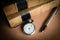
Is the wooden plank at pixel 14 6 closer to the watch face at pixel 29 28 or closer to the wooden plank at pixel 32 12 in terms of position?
the wooden plank at pixel 32 12

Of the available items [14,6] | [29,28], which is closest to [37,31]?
[29,28]

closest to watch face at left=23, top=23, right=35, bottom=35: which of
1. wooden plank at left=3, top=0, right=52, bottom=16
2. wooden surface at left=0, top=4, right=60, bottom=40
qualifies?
wooden surface at left=0, top=4, right=60, bottom=40

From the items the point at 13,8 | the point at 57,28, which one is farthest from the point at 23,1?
the point at 57,28

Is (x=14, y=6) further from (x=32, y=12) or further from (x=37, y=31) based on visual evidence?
(x=37, y=31)

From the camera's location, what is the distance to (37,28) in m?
1.14

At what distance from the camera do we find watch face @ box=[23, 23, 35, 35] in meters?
1.11

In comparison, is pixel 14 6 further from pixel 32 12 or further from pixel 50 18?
pixel 50 18

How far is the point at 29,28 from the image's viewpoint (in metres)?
1.12

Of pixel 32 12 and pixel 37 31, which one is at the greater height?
pixel 32 12

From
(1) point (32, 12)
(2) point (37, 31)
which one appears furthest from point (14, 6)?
(2) point (37, 31)

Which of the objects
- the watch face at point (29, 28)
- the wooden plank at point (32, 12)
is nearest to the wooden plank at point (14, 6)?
the wooden plank at point (32, 12)

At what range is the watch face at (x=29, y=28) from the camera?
1.11m

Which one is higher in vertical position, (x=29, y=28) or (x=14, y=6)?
(x=14, y=6)

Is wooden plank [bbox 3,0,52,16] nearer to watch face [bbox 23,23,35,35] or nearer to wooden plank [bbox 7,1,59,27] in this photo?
wooden plank [bbox 7,1,59,27]
